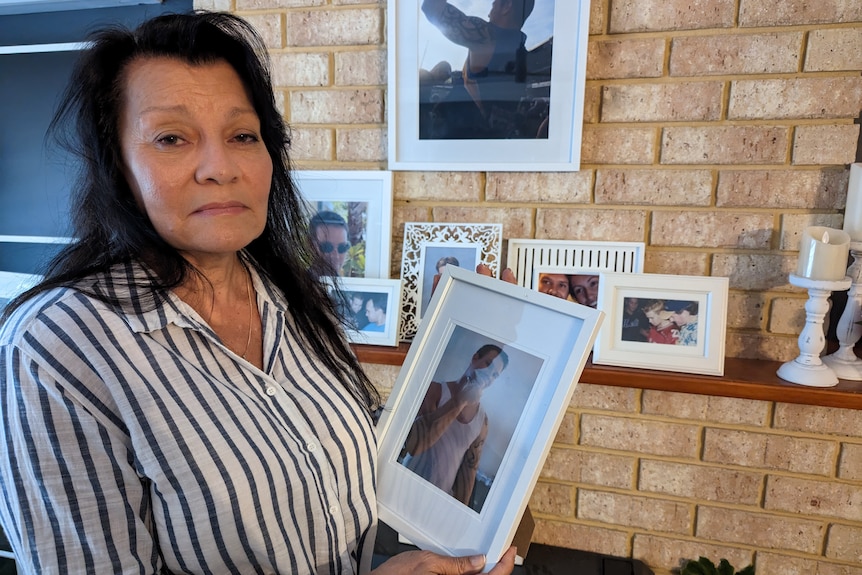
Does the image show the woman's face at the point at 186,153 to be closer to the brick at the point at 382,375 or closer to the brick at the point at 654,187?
the brick at the point at 382,375

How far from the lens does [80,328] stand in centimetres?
73

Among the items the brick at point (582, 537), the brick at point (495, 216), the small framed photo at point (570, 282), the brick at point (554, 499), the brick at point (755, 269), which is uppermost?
the brick at point (495, 216)

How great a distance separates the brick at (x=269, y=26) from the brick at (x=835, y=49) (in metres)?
1.42

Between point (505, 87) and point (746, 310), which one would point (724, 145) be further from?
point (505, 87)

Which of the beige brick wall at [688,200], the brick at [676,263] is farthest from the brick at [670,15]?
the brick at [676,263]

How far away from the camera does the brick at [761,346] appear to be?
1.44m

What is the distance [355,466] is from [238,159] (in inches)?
21.6

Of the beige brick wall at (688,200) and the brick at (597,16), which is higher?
the brick at (597,16)

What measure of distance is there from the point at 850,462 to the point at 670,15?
123 cm

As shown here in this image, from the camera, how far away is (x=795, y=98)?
1.34m

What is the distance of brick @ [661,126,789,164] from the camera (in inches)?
54.0

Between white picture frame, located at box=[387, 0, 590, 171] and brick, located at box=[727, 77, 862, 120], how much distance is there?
1.31 ft

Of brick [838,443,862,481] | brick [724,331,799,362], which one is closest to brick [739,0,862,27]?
brick [724,331,799,362]

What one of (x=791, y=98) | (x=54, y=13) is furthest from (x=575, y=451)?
(x=54, y=13)
